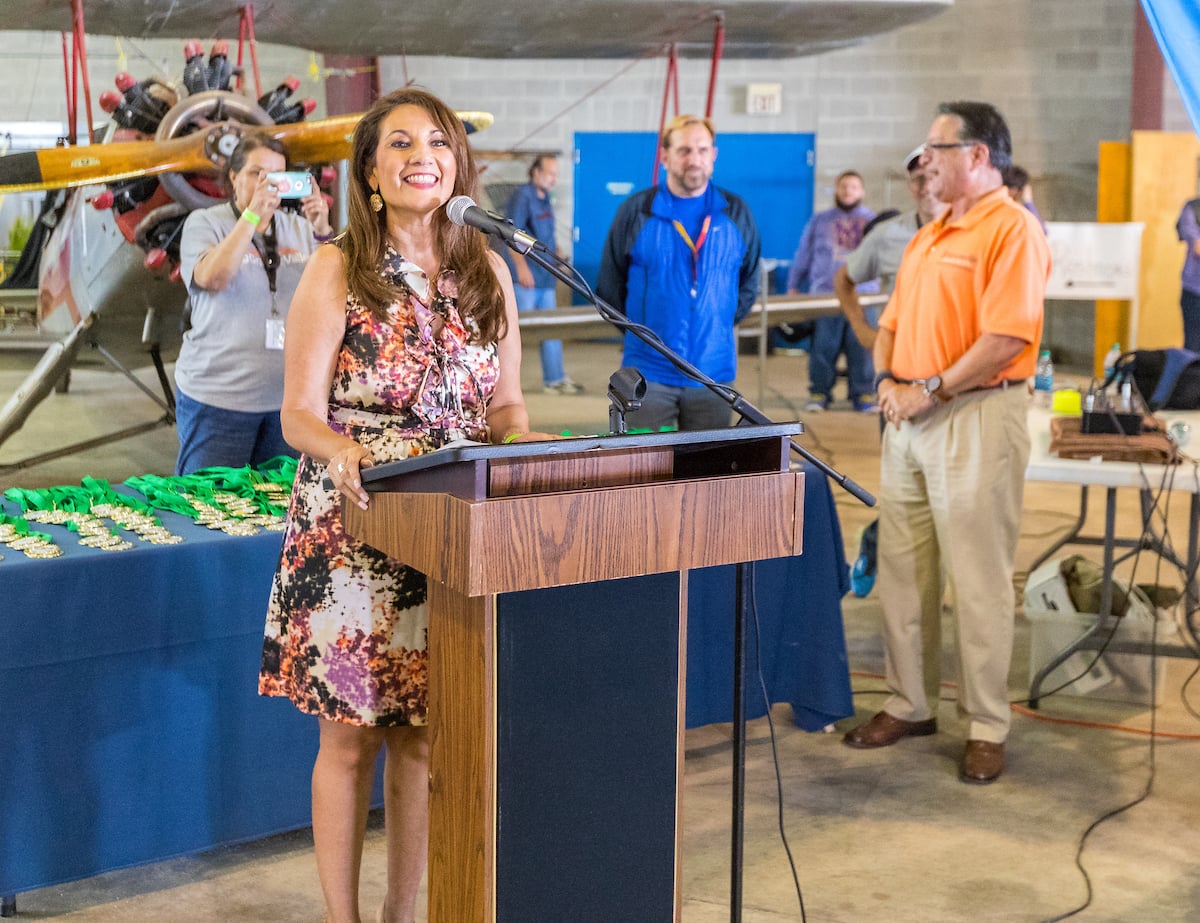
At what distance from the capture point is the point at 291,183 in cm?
305

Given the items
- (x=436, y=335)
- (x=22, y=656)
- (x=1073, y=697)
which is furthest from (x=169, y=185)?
(x=1073, y=697)

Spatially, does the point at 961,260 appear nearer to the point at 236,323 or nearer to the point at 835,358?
the point at 236,323

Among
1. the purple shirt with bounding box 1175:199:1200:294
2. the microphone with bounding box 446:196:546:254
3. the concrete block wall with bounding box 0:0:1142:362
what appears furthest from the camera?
the concrete block wall with bounding box 0:0:1142:362

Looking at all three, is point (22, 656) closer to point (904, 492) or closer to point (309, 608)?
point (309, 608)

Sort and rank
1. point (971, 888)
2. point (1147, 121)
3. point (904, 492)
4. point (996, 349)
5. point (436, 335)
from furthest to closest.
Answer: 1. point (1147, 121)
2. point (904, 492)
3. point (996, 349)
4. point (971, 888)
5. point (436, 335)

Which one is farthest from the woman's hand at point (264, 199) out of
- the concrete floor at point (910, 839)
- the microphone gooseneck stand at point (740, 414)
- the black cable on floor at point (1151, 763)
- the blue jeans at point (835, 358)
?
the blue jeans at point (835, 358)

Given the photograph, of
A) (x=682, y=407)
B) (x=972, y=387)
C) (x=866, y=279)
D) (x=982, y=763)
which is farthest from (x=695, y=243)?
(x=982, y=763)

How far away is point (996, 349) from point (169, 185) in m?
2.99

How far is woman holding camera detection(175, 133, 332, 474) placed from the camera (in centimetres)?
315

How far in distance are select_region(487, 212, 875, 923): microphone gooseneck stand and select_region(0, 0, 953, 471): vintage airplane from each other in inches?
113

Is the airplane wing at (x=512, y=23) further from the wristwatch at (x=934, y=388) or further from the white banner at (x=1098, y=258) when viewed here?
the white banner at (x=1098, y=258)

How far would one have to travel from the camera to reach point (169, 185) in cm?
453

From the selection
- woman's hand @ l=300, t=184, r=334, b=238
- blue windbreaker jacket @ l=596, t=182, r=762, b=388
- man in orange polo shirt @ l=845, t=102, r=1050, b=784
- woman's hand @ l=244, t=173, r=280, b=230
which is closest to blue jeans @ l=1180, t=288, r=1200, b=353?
blue windbreaker jacket @ l=596, t=182, r=762, b=388

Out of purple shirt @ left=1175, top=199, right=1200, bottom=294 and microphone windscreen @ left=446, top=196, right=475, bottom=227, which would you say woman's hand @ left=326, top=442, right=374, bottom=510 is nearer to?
microphone windscreen @ left=446, top=196, right=475, bottom=227
